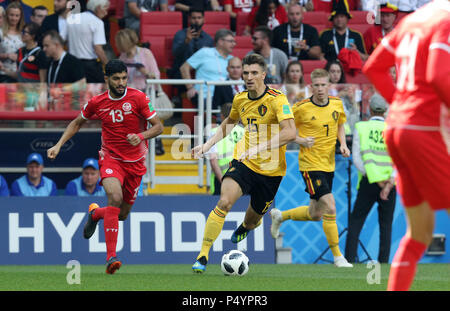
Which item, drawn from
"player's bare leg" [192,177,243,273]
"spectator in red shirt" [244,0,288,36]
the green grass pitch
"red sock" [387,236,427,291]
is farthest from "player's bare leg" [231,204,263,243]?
"spectator in red shirt" [244,0,288,36]

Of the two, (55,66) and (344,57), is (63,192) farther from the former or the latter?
(344,57)

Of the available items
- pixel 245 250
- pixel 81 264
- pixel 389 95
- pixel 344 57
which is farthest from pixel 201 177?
pixel 389 95

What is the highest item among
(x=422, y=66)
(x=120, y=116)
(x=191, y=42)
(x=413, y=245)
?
(x=422, y=66)

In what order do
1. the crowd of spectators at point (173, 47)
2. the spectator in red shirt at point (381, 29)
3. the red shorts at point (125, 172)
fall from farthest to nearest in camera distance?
the spectator in red shirt at point (381, 29), the crowd of spectators at point (173, 47), the red shorts at point (125, 172)

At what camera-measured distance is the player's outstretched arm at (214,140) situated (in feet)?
30.4

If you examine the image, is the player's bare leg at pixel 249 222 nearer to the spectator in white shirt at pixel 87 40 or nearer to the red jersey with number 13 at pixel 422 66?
the red jersey with number 13 at pixel 422 66

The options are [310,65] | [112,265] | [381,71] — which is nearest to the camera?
[381,71]

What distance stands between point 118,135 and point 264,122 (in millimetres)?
1760

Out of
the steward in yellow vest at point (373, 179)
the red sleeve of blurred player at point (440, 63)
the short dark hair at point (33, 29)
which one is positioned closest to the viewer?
the red sleeve of blurred player at point (440, 63)

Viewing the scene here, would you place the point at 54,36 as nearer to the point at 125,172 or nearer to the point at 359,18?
the point at 125,172

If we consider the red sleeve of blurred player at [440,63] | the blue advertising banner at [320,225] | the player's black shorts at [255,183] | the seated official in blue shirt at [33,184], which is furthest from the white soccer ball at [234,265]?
the seated official in blue shirt at [33,184]

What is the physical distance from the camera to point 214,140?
9.51 meters

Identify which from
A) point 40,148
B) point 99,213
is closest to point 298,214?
point 99,213

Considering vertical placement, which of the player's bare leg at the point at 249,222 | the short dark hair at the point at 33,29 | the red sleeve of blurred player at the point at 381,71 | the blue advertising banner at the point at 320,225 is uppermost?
the red sleeve of blurred player at the point at 381,71
